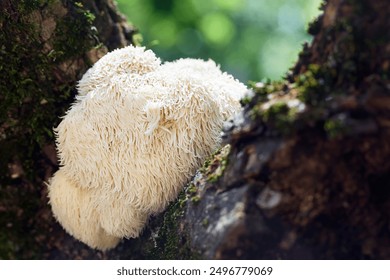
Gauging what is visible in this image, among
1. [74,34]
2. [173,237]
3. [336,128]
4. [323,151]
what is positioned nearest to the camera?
[336,128]

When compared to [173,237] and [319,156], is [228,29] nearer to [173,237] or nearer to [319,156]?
[173,237]

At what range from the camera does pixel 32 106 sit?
2805 mm

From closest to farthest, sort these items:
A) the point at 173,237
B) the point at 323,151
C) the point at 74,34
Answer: the point at 323,151, the point at 173,237, the point at 74,34

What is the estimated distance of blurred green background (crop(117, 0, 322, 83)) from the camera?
12.1m

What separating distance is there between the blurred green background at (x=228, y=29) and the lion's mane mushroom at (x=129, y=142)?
28.3 feet

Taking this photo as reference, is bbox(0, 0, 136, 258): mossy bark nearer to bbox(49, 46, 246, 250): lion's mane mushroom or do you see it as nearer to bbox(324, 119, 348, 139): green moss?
bbox(49, 46, 246, 250): lion's mane mushroom

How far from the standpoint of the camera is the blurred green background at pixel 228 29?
478 inches

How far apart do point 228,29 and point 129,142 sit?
11167 mm

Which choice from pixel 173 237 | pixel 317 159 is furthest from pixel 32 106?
pixel 317 159

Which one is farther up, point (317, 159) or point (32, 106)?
point (32, 106)

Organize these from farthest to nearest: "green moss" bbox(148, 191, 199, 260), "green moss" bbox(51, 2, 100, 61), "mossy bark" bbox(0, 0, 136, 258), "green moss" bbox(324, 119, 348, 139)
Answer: "green moss" bbox(51, 2, 100, 61) → "mossy bark" bbox(0, 0, 136, 258) → "green moss" bbox(148, 191, 199, 260) → "green moss" bbox(324, 119, 348, 139)

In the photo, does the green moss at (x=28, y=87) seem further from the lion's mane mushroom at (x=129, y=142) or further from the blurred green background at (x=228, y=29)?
the blurred green background at (x=228, y=29)

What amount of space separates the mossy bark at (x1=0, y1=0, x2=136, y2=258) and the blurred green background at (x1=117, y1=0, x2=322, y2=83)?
26.9 ft

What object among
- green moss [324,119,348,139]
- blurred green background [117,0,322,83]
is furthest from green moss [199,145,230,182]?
blurred green background [117,0,322,83]
